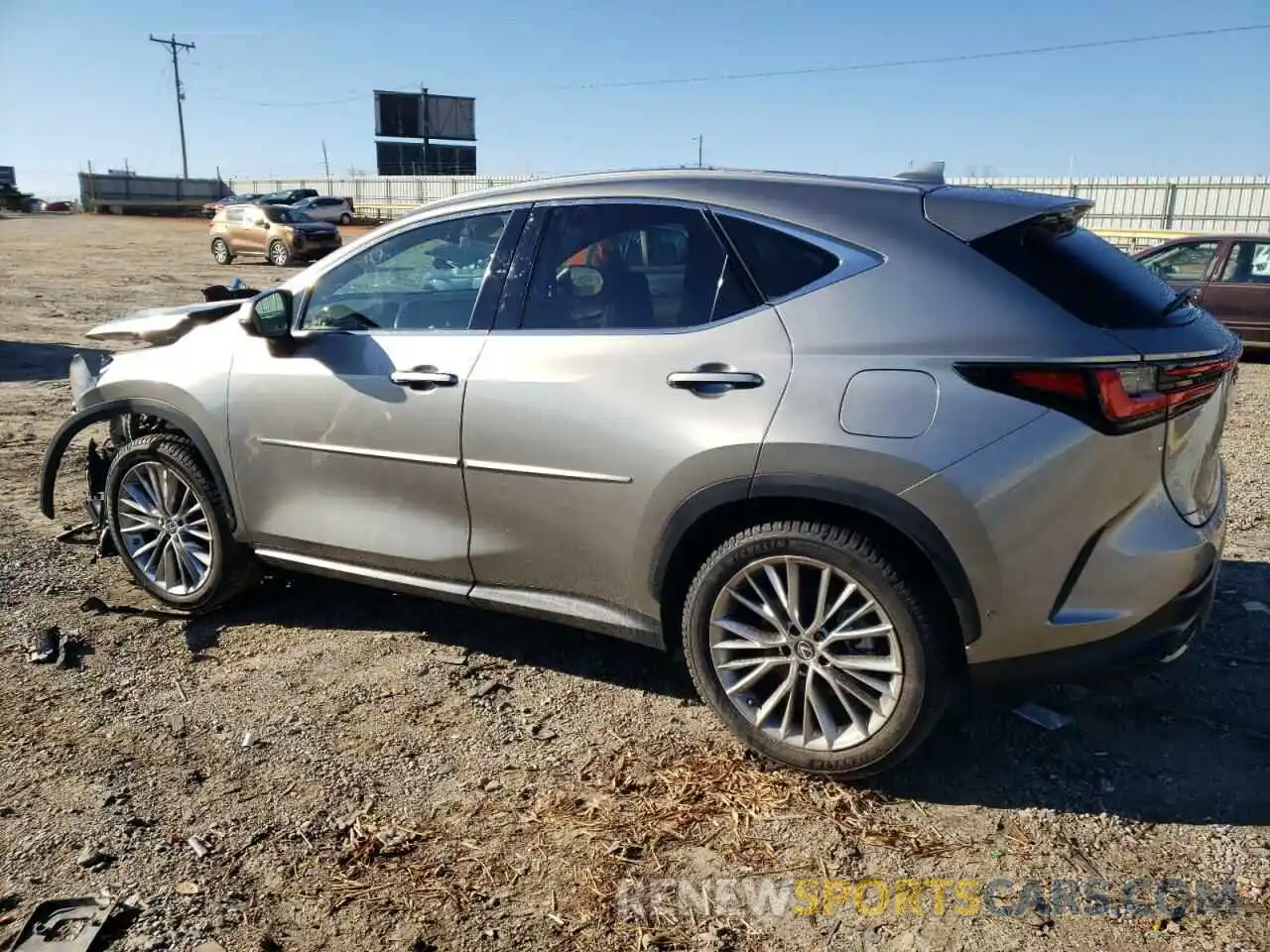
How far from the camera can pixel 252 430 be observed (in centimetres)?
404

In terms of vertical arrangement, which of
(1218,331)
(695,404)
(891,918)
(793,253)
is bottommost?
(891,918)

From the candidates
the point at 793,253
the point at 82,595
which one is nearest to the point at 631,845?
the point at 793,253

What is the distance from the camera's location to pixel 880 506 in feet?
9.26

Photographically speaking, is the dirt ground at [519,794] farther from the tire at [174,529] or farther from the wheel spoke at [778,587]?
the wheel spoke at [778,587]

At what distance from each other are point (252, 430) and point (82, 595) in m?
1.35

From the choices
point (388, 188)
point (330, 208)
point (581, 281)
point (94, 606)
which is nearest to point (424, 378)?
point (581, 281)

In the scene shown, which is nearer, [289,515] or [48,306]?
[289,515]

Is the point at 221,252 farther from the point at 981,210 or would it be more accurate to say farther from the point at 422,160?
the point at 422,160

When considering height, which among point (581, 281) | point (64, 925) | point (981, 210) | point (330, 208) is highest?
point (330, 208)

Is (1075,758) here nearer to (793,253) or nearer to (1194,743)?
(1194,743)

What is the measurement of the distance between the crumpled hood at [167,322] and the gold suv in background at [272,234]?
2169 cm

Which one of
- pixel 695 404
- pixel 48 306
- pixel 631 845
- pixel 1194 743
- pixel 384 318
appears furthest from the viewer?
pixel 48 306

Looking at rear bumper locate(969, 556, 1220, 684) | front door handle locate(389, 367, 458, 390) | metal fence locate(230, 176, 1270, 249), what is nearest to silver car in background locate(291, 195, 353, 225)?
metal fence locate(230, 176, 1270, 249)

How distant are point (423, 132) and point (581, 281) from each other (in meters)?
70.4
